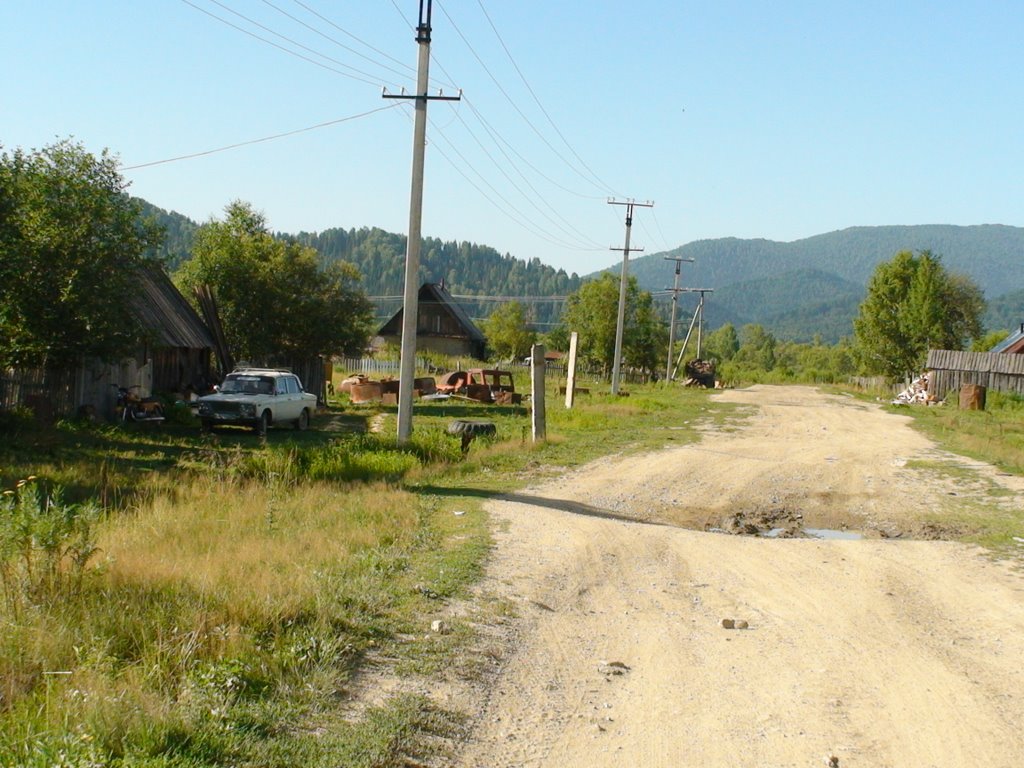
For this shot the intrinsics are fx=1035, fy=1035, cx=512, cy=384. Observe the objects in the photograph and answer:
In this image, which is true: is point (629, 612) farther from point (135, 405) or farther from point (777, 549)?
point (135, 405)

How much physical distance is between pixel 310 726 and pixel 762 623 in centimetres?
429

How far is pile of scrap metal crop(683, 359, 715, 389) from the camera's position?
70.4m

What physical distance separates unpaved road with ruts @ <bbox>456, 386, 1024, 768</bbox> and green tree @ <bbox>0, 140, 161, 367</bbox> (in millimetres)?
12200

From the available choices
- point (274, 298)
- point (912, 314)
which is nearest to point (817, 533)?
point (274, 298)

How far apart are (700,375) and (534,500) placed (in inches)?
2256

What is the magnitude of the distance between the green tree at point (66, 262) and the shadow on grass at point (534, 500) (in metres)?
10.6

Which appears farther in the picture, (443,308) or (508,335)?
(508,335)

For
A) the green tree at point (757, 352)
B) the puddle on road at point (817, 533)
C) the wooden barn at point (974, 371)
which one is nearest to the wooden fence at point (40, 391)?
the puddle on road at point (817, 533)

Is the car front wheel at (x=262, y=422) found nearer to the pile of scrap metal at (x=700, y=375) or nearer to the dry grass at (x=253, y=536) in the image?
the dry grass at (x=253, y=536)

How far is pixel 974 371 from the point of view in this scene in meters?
51.6

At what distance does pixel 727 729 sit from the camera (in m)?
5.94

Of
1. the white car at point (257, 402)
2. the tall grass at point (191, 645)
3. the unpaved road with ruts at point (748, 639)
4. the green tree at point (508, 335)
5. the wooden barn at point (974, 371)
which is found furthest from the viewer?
the green tree at point (508, 335)

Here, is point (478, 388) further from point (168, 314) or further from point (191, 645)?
point (191, 645)

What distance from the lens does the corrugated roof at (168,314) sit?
29712 millimetres
